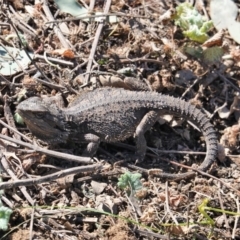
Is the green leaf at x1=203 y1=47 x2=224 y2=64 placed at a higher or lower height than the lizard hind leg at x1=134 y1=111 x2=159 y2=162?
higher

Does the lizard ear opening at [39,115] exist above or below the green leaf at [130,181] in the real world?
above

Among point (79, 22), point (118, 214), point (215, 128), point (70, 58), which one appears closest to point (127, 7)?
point (79, 22)

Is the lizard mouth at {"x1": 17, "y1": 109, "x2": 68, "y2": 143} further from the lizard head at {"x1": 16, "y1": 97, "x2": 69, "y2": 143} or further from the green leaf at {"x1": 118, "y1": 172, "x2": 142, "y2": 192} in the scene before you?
the green leaf at {"x1": 118, "y1": 172, "x2": 142, "y2": 192}

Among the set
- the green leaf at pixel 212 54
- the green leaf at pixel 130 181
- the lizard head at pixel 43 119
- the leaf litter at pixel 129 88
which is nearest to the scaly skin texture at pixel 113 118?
the lizard head at pixel 43 119

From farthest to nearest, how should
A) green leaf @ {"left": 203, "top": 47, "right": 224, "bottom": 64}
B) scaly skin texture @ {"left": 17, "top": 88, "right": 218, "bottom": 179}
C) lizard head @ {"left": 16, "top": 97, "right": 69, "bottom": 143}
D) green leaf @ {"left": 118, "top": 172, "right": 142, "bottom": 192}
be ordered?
green leaf @ {"left": 203, "top": 47, "right": 224, "bottom": 64}
scaly skin texture @ {"left": 17, "top": 88, "right": 218, "bottom": 179}
lizard head @ {"left": 16, "top": 97, "right": 69, "bottom": 143}
green leaf @ {"left": 118, "top": 172, "right": 142, "bottom": 192}

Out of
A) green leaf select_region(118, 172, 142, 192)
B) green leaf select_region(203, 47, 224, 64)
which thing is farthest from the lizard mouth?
green leaf select_region(203, 47, 224, 64)

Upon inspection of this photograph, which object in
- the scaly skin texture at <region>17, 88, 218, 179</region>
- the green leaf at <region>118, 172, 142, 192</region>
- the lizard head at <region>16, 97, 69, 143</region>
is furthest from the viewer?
the scaly skin texture at <region>17, 88, 218, 179</region>

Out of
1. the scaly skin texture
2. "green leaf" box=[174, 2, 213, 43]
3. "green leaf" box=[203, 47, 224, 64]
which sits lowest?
the scaly skin texture

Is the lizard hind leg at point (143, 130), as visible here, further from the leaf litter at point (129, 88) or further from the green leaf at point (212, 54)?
the green leaf at point (212, 54)

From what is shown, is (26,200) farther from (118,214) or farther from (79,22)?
(79,22)
